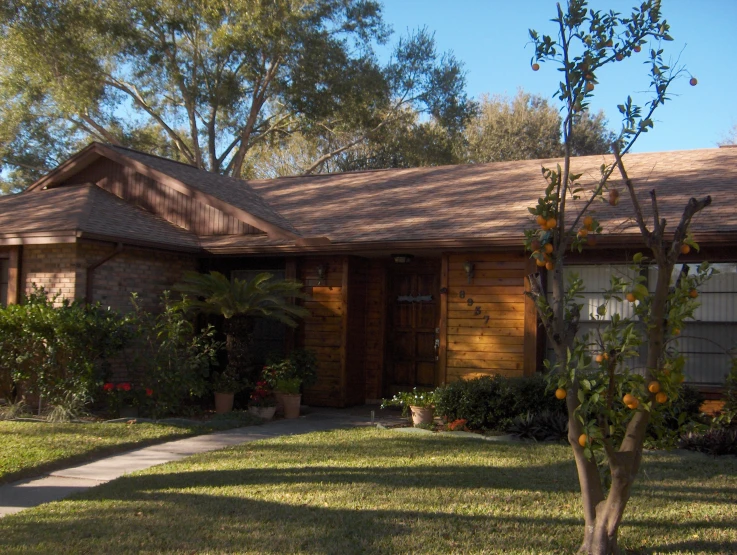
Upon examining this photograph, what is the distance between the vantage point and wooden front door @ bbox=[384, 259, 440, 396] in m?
13.1

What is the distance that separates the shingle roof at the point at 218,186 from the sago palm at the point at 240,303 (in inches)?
72.0

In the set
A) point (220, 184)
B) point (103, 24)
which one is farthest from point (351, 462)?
point (103, 24)

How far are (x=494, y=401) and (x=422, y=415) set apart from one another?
43.5 inches

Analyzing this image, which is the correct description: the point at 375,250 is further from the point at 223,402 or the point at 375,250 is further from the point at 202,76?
the point at 202,76

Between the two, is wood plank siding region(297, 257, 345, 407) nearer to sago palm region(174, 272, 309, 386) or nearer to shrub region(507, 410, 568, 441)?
sago palm region(174, 272, 309, 386)

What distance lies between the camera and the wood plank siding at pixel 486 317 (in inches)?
449

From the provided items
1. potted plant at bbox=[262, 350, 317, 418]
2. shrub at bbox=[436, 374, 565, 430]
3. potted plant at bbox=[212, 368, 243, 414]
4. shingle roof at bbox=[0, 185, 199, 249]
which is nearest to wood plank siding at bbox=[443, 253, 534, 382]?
shrub at bbox=[436, 374, 565, 430]

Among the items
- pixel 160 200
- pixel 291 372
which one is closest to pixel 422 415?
pixel 291 372

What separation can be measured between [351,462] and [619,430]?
11.6ft

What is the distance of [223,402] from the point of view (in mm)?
11750

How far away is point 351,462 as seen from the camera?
798 cm

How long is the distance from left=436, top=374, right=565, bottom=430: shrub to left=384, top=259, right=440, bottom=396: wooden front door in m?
2.70

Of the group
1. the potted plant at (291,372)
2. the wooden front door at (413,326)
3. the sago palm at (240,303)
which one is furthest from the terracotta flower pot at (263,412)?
the wooden front door at (413,326)

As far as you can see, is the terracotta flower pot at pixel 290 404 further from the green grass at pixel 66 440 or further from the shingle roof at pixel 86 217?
the shingle roof at pixel 86 217
